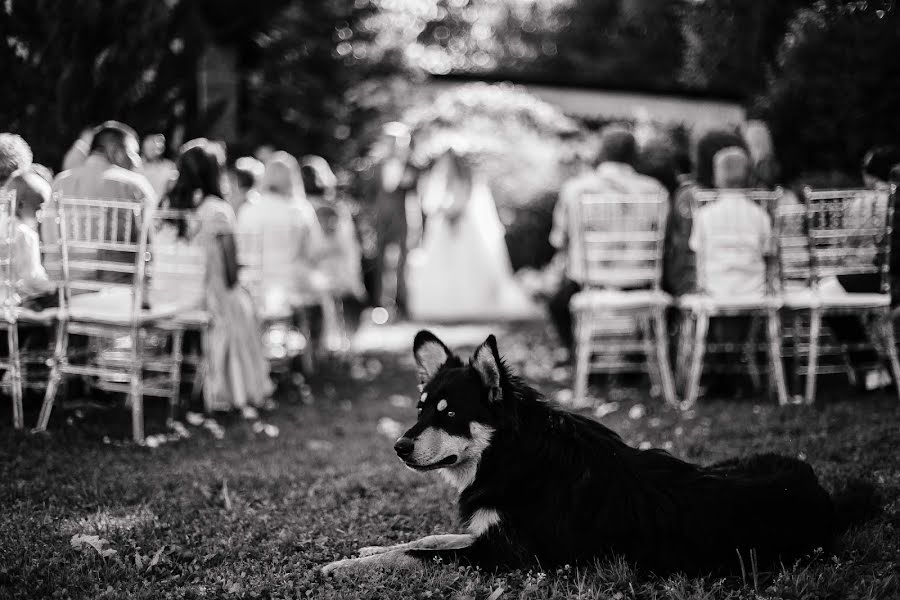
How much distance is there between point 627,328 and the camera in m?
8.64

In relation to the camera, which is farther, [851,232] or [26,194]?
[851,232]

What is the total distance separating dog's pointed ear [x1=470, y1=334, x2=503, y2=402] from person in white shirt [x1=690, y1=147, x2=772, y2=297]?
345 centimetres

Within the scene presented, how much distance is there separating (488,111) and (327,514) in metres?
13.3

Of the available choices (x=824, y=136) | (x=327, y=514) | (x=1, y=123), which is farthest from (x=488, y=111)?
(x=327, y=514)

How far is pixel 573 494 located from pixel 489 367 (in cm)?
61

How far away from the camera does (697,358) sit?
6.93 m

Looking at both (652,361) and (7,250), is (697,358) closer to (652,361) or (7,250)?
(652,361)

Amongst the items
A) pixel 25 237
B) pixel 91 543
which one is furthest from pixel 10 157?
pixel 91 543

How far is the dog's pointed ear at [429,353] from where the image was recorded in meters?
3.98

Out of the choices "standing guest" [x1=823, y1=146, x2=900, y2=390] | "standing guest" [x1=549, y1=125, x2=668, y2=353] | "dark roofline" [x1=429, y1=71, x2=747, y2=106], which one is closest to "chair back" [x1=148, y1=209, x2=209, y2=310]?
"standing guest" [x1=549, y1=125, x2=668, y2=353]

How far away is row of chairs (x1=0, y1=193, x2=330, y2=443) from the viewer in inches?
227

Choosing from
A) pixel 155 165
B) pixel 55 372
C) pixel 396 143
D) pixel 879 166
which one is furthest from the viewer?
pixel 396 143

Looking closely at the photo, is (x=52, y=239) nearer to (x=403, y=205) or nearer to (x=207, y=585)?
(x=207, y=585)

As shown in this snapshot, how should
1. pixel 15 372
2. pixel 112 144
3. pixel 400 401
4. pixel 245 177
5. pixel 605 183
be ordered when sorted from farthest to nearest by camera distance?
1. pixel 245 177
2. pixel 400 401
3. pixel 605 183
4. pixel 112 144
5. pixel 15 372
